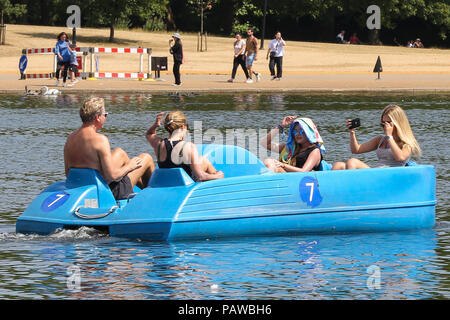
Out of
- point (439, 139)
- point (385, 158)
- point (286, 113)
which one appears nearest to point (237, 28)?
point (286, 113)

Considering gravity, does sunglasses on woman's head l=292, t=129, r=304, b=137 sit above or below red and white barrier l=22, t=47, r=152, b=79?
above

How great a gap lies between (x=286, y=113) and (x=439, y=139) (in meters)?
5.60

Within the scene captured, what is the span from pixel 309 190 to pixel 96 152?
2.01 meters

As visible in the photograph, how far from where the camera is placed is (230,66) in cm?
4172

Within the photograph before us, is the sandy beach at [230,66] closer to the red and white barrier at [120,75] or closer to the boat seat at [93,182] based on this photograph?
the red and white barrier at [120,75]

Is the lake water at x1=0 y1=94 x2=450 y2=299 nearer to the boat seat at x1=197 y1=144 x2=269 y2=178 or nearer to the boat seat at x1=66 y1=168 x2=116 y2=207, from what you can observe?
the boat seat at x1=66 y1=168 x2=116 y2=207

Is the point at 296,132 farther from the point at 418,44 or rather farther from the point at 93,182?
the point at 418,44

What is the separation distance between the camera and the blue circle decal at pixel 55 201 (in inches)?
393

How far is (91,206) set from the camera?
32.4ft

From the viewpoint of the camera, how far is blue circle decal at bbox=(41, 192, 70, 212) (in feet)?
32.7

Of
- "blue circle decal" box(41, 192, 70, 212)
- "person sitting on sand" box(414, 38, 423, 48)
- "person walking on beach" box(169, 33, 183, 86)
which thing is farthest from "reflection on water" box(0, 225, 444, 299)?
"person sitting on sand" box(414, 38, 423, 48)

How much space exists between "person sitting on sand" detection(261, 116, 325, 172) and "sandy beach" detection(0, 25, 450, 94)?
743 inches

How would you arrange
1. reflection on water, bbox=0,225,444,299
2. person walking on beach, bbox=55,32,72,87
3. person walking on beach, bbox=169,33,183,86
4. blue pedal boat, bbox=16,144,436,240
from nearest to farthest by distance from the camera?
reflection on water, bbox=0,225,444,299 < blue pedal boat, bbox=16,144,436,240 < person walking on beach, bbox=55,32,72,87 < person walking on beach, bbox=169,33,183,86
